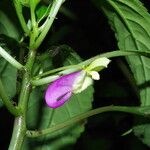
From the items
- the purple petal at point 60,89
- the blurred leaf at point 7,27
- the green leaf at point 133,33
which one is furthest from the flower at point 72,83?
the blurred leaf at point 7,27

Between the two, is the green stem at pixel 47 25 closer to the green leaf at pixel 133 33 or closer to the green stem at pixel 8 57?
the green stem at pixel 8 57

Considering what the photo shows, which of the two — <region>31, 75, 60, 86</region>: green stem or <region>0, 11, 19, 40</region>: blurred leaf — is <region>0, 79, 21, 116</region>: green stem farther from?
<region>0, 11, 19, 40</region>: blurred leaf

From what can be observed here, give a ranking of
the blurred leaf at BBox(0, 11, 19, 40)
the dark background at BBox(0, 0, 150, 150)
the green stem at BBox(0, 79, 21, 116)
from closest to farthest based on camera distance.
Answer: the green stem at BBox(0, 79, 21, 116) < the blurred leaf at BBox(0, 11, 19, 40) < the dark background at BBox(0, 0, 150, 150)

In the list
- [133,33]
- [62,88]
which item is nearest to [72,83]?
Answer: [62,88]

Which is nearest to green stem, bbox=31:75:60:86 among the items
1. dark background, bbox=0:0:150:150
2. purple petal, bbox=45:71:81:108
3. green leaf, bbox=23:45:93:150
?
purple petal, bbox=45:71:81:108

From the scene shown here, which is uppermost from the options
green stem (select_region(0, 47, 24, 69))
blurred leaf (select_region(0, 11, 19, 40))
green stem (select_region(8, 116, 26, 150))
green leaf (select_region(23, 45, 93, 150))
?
green stem (select_region(0, 47, 24, 69))

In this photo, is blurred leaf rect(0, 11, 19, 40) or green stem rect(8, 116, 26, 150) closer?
green stem rect(8, 116, 26, 150)

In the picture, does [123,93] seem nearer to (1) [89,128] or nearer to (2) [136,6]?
(1) [89,128]

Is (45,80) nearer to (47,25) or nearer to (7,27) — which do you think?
(47,25)
